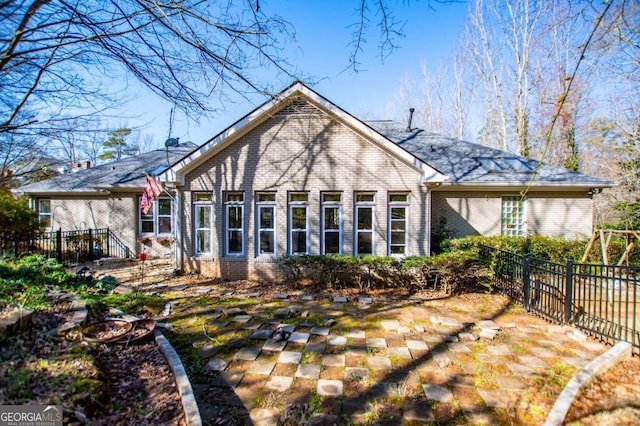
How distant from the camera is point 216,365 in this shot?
165 inches

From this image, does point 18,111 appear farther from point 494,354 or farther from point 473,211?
point 473,211

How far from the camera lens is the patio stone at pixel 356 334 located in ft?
17.0

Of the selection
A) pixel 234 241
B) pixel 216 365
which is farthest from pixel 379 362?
pixel 234 241

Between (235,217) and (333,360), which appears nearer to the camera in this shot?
(333,360)

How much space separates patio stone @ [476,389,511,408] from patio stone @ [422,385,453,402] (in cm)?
40

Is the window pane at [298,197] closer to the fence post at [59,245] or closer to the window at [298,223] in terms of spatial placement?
the window at [298,223]

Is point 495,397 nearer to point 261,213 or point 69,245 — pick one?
point 261,213

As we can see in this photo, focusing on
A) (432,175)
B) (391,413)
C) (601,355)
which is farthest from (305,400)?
(432,175)

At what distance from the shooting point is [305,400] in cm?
337

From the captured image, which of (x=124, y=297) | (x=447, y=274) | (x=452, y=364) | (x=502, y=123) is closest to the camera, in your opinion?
(x=452, y=364)

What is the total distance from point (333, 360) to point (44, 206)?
17860 millimetres

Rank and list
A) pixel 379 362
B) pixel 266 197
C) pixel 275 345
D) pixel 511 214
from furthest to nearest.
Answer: pixel 511 214
pixel 266 197
pixel 275 345
pixel 379 362

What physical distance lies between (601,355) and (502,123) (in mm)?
20767

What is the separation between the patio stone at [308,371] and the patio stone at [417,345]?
5.61 feet
